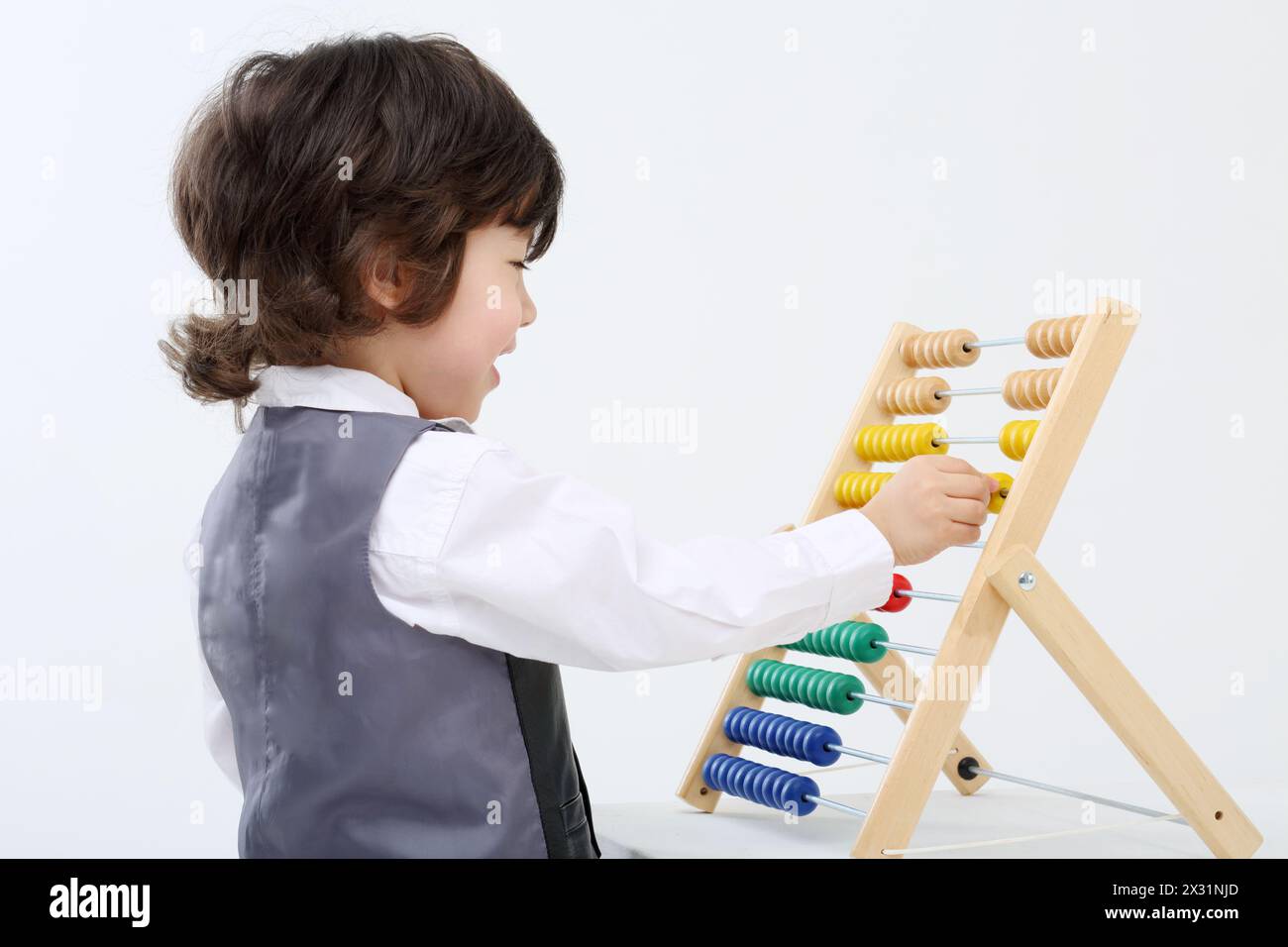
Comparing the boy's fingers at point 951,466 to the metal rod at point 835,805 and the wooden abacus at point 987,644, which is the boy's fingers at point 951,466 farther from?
the metal rod at point 835,805

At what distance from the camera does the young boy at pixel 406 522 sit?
132cm

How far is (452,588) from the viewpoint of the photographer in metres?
1.30

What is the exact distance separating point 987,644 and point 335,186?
0.90 m

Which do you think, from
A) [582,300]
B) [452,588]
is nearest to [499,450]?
[452,588]

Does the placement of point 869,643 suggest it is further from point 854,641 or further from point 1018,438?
point 1018,438

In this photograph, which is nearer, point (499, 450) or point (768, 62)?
point (499, 450)

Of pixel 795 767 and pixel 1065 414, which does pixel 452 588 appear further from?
pixel 795 767

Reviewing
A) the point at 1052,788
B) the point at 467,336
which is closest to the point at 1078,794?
the point at 1052,788

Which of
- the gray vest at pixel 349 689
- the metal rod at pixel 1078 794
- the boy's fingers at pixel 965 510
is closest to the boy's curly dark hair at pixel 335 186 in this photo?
the gray vest at pixel 349 689

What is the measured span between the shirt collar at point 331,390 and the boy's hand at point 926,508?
0.46 m

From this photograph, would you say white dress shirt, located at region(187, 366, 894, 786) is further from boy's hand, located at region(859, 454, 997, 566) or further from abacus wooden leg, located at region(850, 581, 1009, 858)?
abacus wooden leg, located at region(850, 581, 1009, 858)

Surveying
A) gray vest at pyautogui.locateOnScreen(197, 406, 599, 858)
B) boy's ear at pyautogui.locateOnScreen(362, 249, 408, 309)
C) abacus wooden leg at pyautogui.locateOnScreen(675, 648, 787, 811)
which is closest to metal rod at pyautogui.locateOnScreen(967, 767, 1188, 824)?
abacus wooden leg at pyautogui.locateOnScreen(675, 648, 787, 811)

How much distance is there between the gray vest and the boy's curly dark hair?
13 cm
